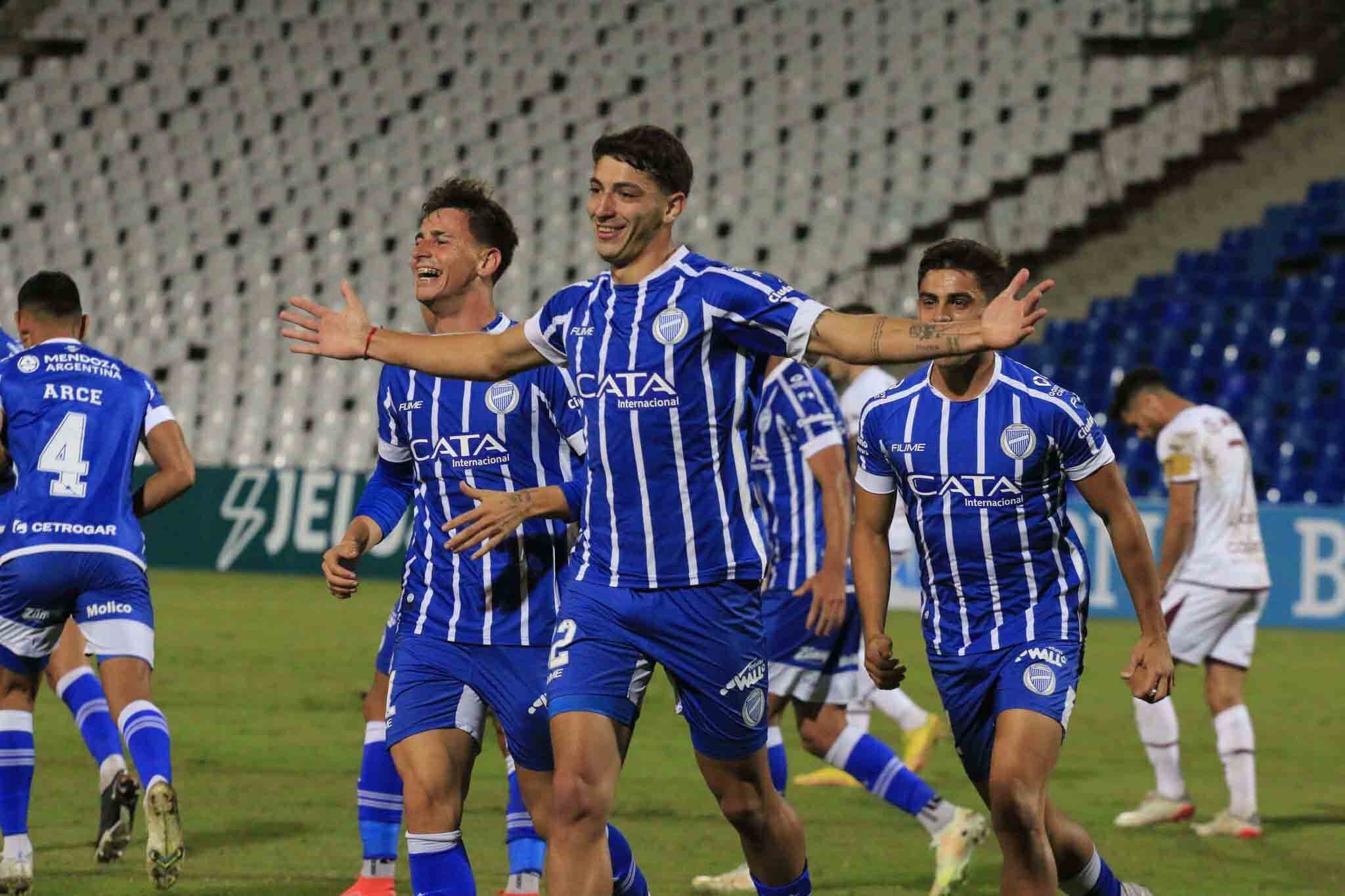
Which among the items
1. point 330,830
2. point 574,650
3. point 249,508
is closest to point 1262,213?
point 249,508

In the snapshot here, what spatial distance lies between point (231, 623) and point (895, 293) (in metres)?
9.85

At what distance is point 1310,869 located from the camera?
7.50 meters

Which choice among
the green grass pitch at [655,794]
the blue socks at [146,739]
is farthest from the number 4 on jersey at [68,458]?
the green grass pitch at [655,794]

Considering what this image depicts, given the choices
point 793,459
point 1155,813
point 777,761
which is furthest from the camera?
point 1155,813

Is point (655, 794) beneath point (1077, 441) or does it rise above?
beneath

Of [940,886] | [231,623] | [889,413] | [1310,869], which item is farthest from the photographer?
[231,623]

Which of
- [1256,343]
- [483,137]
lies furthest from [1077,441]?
[483,137]

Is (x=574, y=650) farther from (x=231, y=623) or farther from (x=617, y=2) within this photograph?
(x=617, y=2)

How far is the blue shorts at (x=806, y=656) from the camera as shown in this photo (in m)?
7.39

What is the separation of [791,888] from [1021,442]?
1361mm

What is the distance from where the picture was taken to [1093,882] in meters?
5.57

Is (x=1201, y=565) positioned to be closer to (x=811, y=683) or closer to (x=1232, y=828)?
(x=1232, y=828)

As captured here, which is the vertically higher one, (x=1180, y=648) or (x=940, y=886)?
(x=1180, y=648)

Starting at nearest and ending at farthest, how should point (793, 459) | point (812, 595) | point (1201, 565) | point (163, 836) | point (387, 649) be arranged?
point (163, 836), point (387, 649), point (812, 595), point (793, 459), point (1201, 565)
